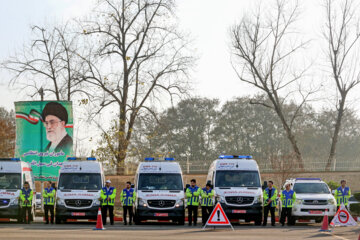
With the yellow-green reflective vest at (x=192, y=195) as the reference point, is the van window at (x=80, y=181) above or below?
above

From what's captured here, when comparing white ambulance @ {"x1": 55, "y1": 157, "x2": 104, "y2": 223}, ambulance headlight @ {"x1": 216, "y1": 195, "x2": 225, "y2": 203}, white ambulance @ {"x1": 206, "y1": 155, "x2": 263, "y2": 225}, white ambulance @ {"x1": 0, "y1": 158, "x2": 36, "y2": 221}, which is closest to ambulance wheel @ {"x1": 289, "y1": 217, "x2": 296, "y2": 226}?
white ambulance @ {"x1": 206, "y1": 155, "x2": 263, "y2": 225}

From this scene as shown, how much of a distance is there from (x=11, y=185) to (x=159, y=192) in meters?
6.23

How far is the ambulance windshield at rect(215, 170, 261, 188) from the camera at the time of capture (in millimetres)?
25922

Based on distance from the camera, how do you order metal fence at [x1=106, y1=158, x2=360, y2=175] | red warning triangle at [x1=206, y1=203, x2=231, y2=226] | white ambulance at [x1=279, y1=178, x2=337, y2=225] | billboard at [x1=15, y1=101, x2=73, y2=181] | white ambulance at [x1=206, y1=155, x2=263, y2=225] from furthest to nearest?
1. metal fence at [x1=106, y1=158, x2=360, y2=175]
2. billboard at [x1=15, y1=101, x2=73, y2=181]
3. white ambulance at [x1=279, y1=178, x2=337, y2=225]
4. white ambulance at [x1=206, y1=155, x2=263, y2=225]
5. red warning triangle at [x1=206, y1=203, x2=231, y2=226]

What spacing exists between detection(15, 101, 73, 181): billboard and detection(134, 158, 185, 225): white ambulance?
25.4 ft

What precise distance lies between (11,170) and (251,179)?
9538 mm

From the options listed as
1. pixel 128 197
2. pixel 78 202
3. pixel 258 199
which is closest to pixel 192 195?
pixel 128 197

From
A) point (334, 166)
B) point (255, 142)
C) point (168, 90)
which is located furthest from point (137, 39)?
point (255, 142)

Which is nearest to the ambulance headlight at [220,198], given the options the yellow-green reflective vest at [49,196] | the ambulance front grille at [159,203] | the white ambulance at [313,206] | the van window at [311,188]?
the ambulance front grille at [159,203]

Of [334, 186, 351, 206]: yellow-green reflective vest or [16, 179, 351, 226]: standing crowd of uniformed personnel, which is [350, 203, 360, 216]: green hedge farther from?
[16, 179, 351, 226]: standing crowd of uniformed personnel

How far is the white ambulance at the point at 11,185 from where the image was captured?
2636 centimetres

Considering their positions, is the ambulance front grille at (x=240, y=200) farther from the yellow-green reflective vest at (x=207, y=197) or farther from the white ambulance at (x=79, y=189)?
the white ambulance at (x=79, y=189)

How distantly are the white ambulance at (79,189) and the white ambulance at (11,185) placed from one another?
1.77 m

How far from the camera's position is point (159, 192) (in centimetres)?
2511
